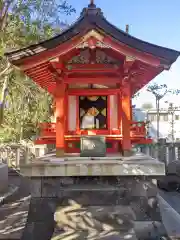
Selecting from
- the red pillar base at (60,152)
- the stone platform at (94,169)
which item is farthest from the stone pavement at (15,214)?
the red pillar base at (60,152)

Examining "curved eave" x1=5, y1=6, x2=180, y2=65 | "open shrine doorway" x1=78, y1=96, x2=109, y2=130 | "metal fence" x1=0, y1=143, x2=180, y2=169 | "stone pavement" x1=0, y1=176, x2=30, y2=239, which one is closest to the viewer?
"curved eave" x1=5, y1=6, x2=180, y2=65

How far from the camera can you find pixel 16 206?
11.5 m

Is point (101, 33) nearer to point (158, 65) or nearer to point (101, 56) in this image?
point (101, 56)

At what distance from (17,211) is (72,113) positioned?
4721 millimetres

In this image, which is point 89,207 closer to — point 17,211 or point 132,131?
point 132,131

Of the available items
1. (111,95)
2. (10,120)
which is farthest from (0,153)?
(111,95)

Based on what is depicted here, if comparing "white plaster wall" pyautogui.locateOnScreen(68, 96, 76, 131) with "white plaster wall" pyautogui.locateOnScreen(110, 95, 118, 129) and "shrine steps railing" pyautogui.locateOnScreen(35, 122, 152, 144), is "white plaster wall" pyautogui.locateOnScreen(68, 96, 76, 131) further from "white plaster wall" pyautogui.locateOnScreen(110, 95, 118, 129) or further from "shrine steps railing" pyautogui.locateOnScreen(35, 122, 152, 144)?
"white plaster wall" pyautogui.locateOnScreen(110, 95, 118, 129)

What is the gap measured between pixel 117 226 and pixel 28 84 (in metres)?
9.33

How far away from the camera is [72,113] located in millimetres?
8727

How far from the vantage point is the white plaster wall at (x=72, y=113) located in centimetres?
869

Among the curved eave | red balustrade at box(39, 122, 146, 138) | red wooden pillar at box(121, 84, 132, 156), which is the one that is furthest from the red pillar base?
the curved eave

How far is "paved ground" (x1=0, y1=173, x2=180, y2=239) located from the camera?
320 inches

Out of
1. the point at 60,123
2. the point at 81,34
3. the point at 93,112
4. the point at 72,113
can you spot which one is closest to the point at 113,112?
the point at 93,112

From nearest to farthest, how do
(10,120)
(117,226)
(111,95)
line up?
(117,226) → (111,95) → (10,120)
